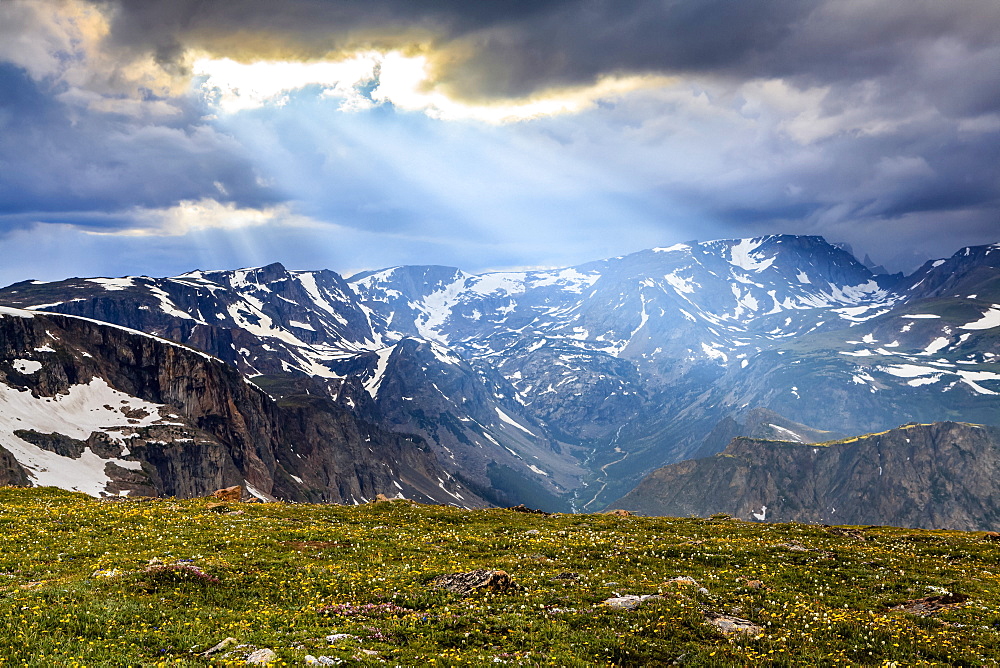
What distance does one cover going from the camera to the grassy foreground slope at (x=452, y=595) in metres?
17.8

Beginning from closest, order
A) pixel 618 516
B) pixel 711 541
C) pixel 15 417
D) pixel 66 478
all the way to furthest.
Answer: pixel 711 541 → pixel 618 516 → pixel 66 478 → pixel 15 417

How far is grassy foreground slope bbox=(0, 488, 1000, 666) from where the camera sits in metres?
17.8

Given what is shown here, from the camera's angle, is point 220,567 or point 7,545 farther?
Answer: point 7,545

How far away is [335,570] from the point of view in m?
26.7

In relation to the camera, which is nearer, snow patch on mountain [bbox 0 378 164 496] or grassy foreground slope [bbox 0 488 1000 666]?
grassy foreground slope [bbox 0 488 1000 666]

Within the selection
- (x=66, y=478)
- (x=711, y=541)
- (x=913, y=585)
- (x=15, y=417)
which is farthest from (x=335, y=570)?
(x=15, y=417)

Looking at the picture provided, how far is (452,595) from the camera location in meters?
23.3

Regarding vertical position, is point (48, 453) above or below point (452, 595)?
below

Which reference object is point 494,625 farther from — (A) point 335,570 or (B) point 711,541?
(B) point 711,541

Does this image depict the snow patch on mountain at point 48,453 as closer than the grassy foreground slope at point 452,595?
No

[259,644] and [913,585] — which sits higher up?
[259,644]

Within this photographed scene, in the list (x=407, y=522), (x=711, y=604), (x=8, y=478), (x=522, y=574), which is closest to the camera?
(x=711, y=604)

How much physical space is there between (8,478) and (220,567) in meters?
153

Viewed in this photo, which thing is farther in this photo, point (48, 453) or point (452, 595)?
point (48, 453)
